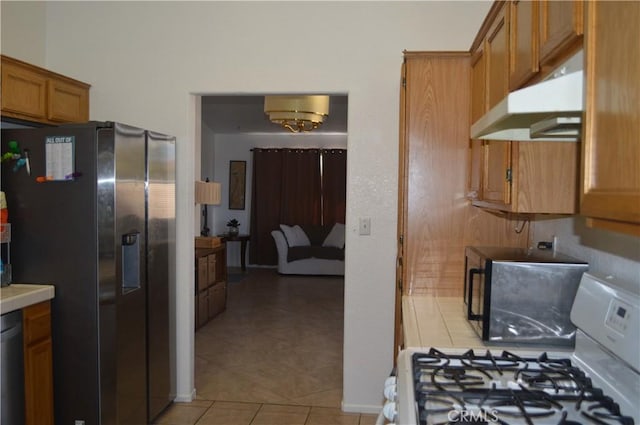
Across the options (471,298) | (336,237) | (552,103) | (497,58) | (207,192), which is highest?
(497,58)

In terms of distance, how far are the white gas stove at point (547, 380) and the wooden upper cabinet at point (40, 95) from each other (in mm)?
2444

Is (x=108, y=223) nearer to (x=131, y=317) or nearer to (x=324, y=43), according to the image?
(x=131, y=317)

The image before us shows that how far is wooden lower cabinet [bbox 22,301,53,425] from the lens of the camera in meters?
2.48

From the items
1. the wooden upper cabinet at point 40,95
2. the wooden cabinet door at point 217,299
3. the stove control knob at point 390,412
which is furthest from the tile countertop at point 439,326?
the wooden cabinet door at point 217,299

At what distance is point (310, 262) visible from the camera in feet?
28.0

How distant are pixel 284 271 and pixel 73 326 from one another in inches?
→ 238

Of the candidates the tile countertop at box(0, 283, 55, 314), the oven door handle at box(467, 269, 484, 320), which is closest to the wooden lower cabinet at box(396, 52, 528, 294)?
the oven door handle at box(467, 269, 484, 320)

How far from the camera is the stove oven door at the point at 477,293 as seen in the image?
76.0 inches

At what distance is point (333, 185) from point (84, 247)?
22.1 ft

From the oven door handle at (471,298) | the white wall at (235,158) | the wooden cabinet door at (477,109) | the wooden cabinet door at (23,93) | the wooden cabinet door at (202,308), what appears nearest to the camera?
the oven door handle at (471,298)

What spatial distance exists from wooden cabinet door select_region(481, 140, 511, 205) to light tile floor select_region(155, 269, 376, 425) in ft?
5.68

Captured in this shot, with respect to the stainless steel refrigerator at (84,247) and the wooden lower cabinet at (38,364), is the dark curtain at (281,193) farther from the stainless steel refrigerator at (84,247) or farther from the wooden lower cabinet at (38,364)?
the wooden lower cabinet at (38,364)

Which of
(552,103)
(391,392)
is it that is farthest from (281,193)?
(552,103)

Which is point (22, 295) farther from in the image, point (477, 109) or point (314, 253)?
point (314, 253)
